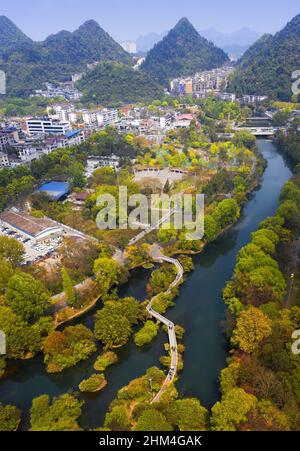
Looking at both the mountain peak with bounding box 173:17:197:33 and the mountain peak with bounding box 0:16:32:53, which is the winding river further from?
the mountain peak with bounding box 0:16:32:53

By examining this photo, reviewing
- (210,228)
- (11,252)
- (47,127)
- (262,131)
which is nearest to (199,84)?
(262,131)

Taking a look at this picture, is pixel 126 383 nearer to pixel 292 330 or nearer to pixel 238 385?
pixel 238 385

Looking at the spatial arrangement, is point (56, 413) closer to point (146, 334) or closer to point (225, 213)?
point (146, 334)

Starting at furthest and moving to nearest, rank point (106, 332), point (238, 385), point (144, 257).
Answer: point (144, 257) < point (106, 332) < point (238, 385)

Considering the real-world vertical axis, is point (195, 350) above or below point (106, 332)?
below

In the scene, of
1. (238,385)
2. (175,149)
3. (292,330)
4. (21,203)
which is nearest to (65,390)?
(238,385)

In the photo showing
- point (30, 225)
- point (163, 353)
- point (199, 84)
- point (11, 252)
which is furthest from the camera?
point (199, 84)

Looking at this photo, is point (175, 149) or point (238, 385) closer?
point (238, 385)
